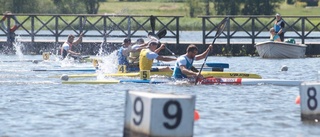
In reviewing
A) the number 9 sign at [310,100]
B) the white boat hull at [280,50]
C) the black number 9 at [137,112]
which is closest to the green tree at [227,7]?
the white boat hull at [280,50]

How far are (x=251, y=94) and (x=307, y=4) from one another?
274 ft

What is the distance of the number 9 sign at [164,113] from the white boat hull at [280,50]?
23.5m

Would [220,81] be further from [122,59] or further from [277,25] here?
[277,25]

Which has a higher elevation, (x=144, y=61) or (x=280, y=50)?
(x=280, y=50)

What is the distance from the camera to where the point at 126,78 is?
79.0 ft

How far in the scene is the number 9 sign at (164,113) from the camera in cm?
1223

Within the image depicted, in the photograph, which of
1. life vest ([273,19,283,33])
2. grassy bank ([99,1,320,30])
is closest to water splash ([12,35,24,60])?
life vest ([273,19,283,33])

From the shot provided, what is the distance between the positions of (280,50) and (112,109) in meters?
18.9

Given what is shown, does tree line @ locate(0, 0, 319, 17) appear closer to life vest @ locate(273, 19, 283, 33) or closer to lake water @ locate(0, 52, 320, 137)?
life vest @ locate(273, 19, 283, 33)

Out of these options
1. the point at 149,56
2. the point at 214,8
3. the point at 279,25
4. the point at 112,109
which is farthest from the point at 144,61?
the point at 214,8

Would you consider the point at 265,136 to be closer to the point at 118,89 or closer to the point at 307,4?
the point at 118,89

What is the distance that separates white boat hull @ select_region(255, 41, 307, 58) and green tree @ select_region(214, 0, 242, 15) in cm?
4085

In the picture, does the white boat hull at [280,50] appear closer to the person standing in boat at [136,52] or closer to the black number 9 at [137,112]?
the person standing in boat at [136,52]

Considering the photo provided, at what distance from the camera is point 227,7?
78688mm
